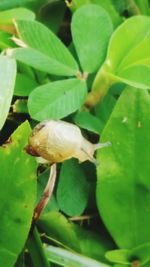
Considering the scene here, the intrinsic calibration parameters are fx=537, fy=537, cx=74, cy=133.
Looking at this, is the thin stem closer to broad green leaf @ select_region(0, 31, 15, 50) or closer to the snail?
the snail

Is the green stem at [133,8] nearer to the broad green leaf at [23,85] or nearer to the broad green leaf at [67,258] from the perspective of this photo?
the broad green leaf at [23,85]

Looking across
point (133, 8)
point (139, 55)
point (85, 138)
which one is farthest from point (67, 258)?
point (133, 8)

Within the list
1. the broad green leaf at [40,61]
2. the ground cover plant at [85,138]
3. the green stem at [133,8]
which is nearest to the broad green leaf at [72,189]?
the ground cover plant at [85,138]

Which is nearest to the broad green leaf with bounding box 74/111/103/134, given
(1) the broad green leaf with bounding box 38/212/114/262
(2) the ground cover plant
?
(2) the ground cover plant

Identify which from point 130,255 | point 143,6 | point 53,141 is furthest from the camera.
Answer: point 143,6

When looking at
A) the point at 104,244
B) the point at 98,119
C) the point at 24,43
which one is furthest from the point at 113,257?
the point at 24,43

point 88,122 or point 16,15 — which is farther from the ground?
point 16,15

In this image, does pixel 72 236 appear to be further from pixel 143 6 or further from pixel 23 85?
A: pixel 143 6

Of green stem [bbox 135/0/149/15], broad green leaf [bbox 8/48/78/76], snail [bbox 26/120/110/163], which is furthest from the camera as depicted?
green stem [bbox 135/0/149/15]
